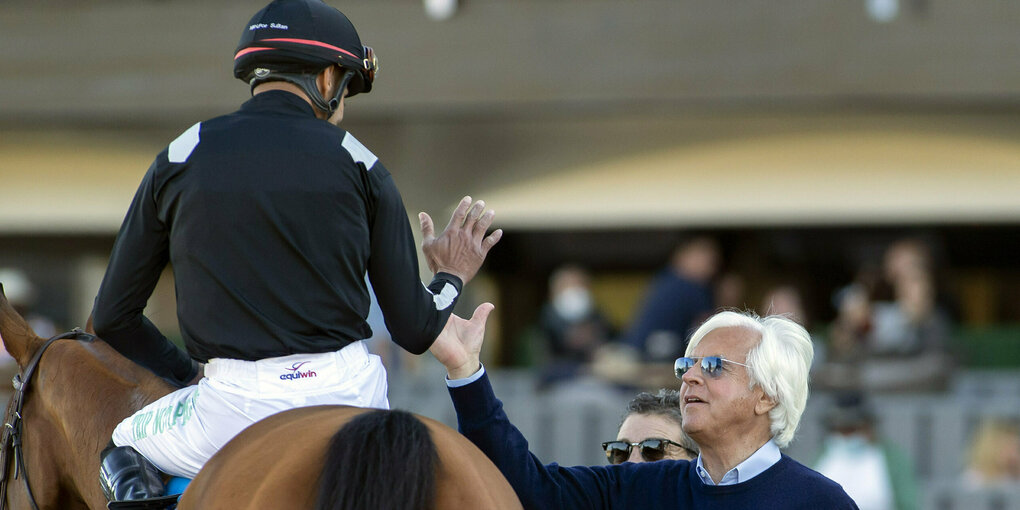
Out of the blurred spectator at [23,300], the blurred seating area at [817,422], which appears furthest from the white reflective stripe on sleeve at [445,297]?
the blurred spectator at [23,300]

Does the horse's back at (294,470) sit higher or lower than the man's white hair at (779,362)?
lower

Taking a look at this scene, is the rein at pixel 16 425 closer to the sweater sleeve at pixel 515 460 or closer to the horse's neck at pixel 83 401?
the horse's neck at pixel 83 401

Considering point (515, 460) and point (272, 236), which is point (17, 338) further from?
point (515, 460)

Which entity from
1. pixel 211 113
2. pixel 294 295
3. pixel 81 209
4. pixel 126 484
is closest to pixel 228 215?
pixel 294 295

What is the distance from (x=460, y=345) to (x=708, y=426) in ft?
2.08

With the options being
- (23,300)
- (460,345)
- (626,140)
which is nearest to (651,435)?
(460,345)

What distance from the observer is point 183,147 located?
2627 mm

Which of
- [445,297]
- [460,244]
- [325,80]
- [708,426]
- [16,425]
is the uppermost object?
[325,80]

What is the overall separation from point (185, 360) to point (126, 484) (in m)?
0.54

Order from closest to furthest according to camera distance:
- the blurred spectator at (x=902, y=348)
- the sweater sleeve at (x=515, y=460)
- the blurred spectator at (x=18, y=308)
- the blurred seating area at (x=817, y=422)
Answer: the sweater sleeve at (x=515, y=460) → the blurred seating area at (x=817, y=422) → the blurred spectator at (x=18, y=308) → the blurred spectator at (x=902, y=348)

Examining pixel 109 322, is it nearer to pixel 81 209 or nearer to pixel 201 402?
pixel 201 402

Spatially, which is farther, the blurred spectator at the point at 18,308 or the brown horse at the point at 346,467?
the blurred spectator at the point at 18,308

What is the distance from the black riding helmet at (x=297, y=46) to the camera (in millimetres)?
2715

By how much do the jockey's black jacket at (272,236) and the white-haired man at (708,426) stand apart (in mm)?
383
